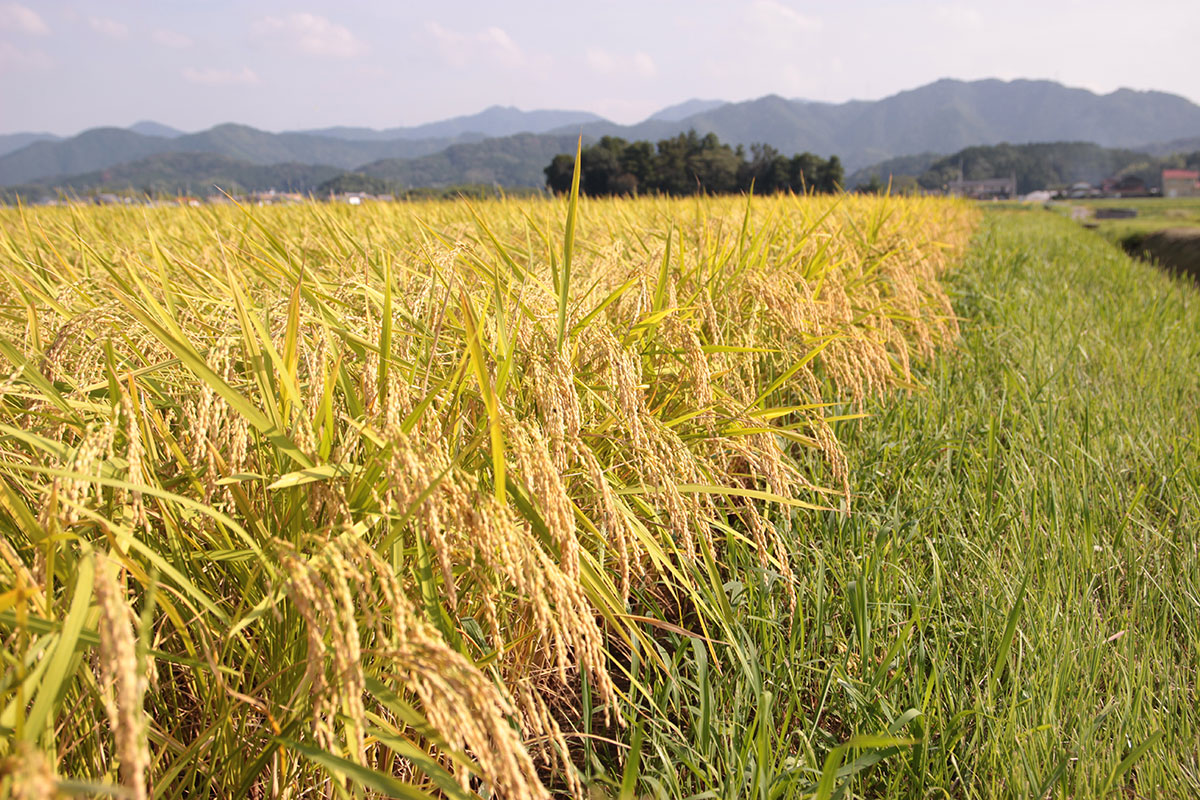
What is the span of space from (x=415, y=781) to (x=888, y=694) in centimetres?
98

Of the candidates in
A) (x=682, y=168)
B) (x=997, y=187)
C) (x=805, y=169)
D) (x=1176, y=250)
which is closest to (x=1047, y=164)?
(x=997, y=187)

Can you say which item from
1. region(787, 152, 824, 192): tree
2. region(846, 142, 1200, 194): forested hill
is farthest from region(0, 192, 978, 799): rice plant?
region(846, 142, 1200, 194): forested hill

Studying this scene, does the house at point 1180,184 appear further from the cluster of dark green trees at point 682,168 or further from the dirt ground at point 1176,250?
the dirt ground at point 1176,250

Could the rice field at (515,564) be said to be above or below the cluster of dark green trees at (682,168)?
below

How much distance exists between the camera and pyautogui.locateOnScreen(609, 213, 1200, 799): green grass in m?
1.24

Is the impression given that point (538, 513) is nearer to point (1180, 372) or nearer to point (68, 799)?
point (68, 799)

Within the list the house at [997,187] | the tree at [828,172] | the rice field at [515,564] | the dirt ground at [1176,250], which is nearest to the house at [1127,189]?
the house at [997,187]

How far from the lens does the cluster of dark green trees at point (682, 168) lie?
28.5 metres

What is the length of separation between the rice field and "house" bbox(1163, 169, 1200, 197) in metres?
115

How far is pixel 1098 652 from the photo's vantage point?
1.42 meters

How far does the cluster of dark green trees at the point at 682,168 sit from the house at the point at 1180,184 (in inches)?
3398

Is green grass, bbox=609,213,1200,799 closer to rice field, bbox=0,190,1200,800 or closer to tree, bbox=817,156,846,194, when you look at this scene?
rice field, bbox=0,190,1200,800

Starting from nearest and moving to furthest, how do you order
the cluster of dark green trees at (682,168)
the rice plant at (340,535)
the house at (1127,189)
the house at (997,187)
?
1. the rice plant at (340,535)
2. the cluster of dark green trees at (682,168)
3. the house at (1127,189)
4. the house at (997,187)

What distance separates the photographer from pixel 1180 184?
9119 centimetres
